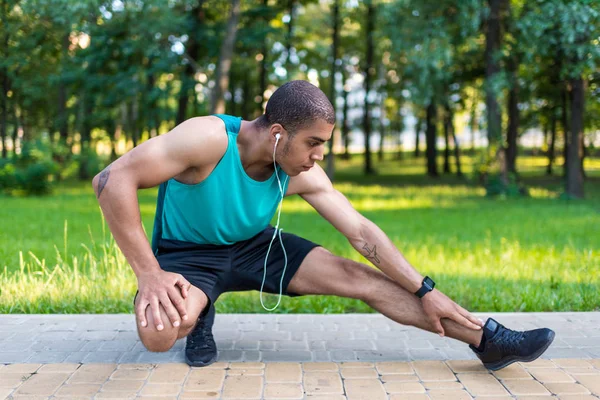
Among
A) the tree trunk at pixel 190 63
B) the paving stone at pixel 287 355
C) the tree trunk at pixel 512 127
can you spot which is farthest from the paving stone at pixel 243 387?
the tree trunk at pixel 190 63

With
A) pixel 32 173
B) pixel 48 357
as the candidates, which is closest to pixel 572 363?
pixel 48 357

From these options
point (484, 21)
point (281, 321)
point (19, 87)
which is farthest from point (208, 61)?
point (281, 321)

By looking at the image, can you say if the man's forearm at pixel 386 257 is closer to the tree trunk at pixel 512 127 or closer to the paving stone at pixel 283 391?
the paving stone at pixel 283 391

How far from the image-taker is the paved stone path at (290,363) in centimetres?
338

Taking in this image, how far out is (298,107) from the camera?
130 inches

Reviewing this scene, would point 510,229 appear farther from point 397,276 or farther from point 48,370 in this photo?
point 48,370

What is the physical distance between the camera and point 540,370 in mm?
3705

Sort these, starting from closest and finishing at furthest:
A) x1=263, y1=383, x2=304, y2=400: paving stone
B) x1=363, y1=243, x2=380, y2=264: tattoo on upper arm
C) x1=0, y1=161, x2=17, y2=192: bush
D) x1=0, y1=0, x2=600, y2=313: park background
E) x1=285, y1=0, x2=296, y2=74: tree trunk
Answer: x1=263, y1=383, x2=304, y2=400: paving stone → x1=363, y1=243, x2=380, y2=264: tattoo on upper arm → x1=0, y1=0, x2=600, y2=313: park background → x1=0, y1=161, x2=17, y2=192: bush → x1=285, y1=0, x2=296, y2=74: tree trunk

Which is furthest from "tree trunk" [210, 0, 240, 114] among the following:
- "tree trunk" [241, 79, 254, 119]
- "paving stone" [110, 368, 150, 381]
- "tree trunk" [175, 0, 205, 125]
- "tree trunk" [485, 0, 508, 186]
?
"paving stone" [110, 368, 150, 381]

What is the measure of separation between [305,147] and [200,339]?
1270mm

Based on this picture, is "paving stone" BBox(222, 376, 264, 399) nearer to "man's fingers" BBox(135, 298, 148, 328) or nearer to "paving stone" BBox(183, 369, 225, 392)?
"paving stone" BBox(183, 369, 225, 392)

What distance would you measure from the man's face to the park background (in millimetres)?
1802

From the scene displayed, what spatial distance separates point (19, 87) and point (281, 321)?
2627 centimetres

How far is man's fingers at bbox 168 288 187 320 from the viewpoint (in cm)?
317
